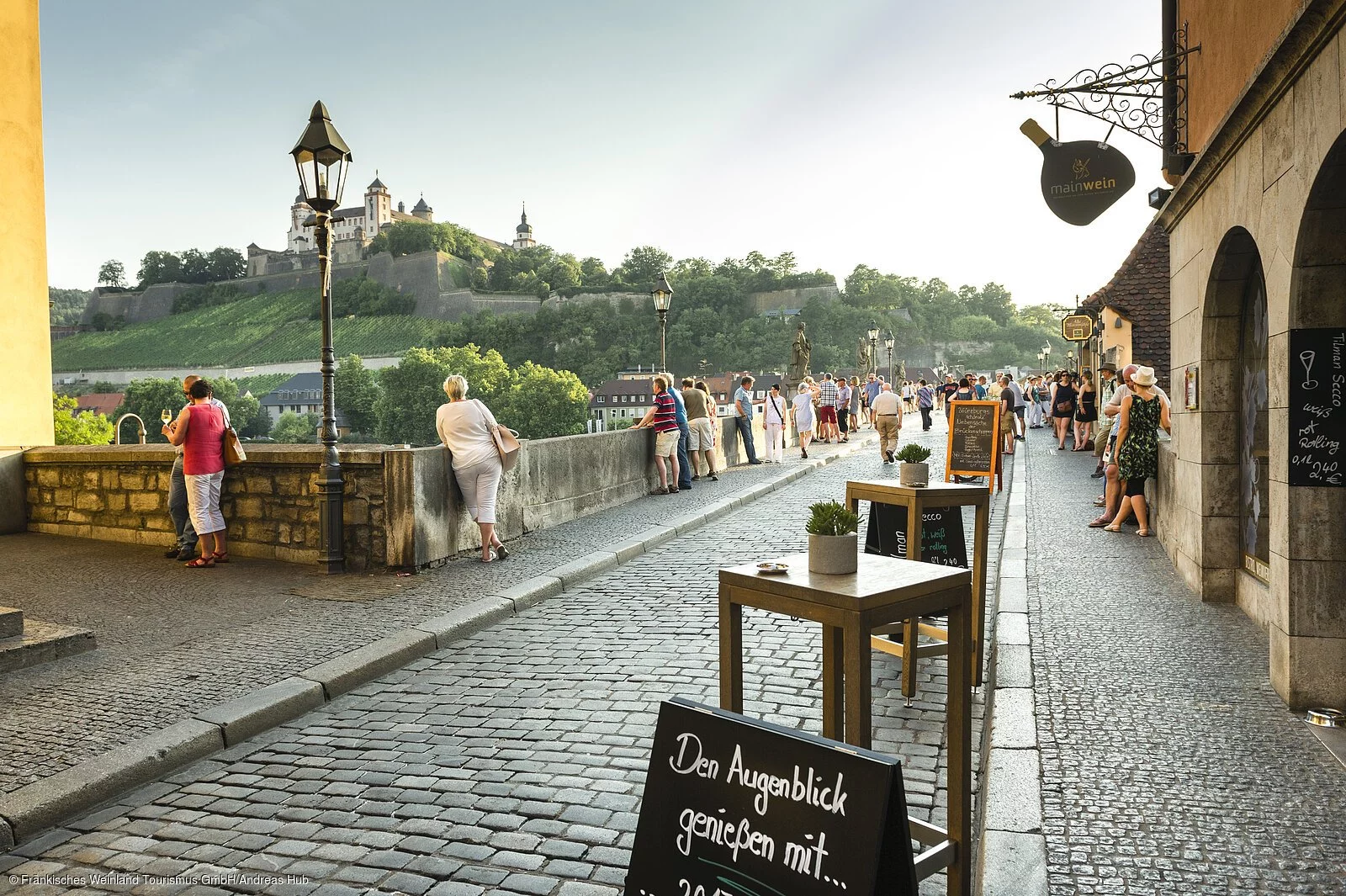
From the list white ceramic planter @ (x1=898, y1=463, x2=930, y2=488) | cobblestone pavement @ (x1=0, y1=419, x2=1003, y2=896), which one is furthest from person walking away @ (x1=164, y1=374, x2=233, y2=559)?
white ceramic planter @ (x1=898, y1=463, x2=930, y2=488)

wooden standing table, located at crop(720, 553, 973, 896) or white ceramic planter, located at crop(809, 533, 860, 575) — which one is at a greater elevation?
white ceramic planter, located at crop(809, 533, 860, 575)

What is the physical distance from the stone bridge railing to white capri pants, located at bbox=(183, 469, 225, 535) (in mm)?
343

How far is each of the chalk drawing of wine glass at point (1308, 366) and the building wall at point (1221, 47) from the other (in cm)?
140

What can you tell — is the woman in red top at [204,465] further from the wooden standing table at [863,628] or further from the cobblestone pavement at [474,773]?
the wooden standing table at [863,628]

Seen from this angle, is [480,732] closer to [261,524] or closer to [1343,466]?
[1343,466]

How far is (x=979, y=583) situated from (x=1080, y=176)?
568cm

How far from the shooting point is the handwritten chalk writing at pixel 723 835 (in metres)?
2.06

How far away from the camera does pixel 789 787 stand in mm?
2043

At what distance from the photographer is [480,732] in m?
4.44

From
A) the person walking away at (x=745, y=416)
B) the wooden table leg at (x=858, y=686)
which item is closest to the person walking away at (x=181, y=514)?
the wooden table leg at (x=858, y=686)


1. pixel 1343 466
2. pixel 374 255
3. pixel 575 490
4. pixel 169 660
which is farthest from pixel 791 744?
pixel 374 255

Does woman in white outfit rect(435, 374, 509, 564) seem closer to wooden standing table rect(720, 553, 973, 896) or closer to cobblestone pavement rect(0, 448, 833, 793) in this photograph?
cobblestone pavement rect(0, 448, 833, 793)

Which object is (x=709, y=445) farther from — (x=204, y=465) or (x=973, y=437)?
(x=204, y=465)

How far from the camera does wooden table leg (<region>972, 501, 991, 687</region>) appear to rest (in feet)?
16.1
